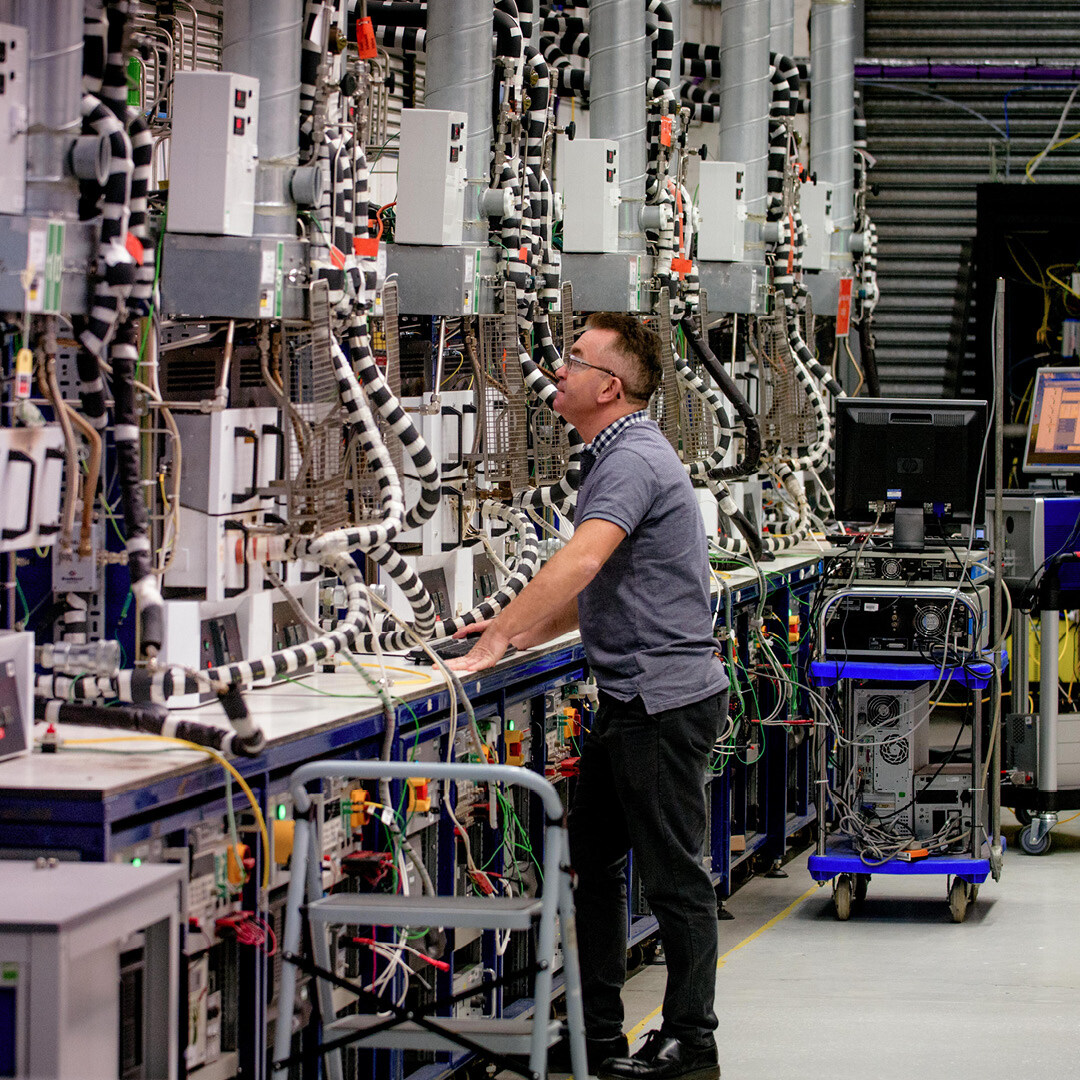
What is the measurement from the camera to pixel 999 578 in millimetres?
6375

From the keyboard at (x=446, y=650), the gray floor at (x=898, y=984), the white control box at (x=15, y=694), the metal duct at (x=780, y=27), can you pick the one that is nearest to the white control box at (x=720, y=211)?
the metal duct at (x=780, y=27)

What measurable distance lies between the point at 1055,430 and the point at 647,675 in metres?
4.43

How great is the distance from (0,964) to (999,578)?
14.6ft

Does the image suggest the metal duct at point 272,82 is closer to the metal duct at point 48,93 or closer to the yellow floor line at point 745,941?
the metal duct at point 48,93

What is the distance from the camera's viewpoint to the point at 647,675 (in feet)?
13.8

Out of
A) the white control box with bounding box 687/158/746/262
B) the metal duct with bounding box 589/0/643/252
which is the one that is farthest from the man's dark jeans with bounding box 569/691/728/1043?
the white control box with bounding box 687/158/746/262

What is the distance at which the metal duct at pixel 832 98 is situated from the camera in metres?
9.98

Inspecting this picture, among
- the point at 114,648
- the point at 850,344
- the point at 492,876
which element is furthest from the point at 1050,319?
the point at 114,648

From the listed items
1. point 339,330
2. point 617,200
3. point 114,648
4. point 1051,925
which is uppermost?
point 617,200

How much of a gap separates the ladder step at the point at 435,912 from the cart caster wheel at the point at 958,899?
351cm

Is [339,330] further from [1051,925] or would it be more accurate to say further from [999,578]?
[1051,925]

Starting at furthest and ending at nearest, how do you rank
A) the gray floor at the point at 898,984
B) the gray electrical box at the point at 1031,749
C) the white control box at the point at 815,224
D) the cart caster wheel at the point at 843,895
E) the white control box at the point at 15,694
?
the white control box at the point at 815,224 → the gray electrical box at the point at 1031,749 → the cart caster wheel at the point at 843,895 → the gray floor at the point at 898,984 → the white control box at the point at 15,694

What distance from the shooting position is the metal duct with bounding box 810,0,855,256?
9.98m

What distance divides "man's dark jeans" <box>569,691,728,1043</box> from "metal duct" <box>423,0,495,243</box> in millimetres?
1752
